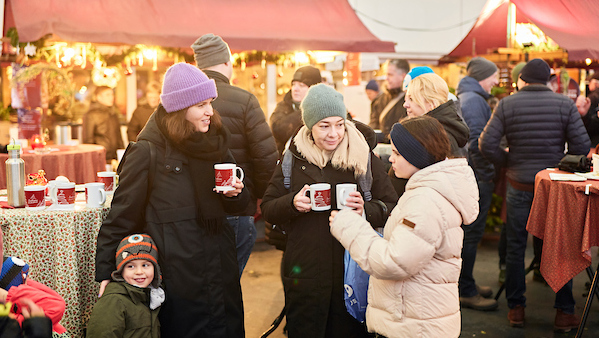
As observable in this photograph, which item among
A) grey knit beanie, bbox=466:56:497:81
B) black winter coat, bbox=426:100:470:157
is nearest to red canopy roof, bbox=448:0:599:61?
grey knit beanie, bbox=466:56:497:81

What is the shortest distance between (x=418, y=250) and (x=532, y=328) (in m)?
3.08

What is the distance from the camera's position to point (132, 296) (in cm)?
296

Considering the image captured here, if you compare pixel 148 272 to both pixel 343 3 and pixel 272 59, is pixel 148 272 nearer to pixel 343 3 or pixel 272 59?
pixel 272 59

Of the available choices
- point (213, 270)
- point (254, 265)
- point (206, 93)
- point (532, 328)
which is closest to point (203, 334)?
point (213, 270)

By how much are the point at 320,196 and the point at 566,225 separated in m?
2.36

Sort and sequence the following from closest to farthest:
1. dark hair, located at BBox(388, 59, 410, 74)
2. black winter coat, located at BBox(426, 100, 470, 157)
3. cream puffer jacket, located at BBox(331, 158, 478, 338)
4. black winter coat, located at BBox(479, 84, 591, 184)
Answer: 1. cream puffer jacket, located at BBox(331, 158, 478, 338)
2. black winter coat, located at BBox(426, 100, 470, 157)
3. black winter coat, located at BBox(479, 84, 591, 184)
4. dark hair, located at BBox(388, 59, 410, 74)

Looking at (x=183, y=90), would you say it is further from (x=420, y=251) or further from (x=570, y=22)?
(x=570, y=22)

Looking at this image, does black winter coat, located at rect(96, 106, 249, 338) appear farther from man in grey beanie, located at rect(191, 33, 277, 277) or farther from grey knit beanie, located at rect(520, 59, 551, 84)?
grey knit beanie, located at rect(520, 59, 551, 84)

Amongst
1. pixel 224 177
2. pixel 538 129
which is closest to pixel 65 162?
pixel 224 177

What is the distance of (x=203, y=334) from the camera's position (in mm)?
3096

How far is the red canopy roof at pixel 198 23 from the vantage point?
773cm

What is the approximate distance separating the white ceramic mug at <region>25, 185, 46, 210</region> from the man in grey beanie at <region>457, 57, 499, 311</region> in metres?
3.59

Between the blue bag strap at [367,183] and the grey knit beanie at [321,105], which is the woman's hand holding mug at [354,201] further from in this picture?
the grey knit beanie at [321,105]

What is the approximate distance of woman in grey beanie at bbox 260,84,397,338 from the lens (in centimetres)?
316
